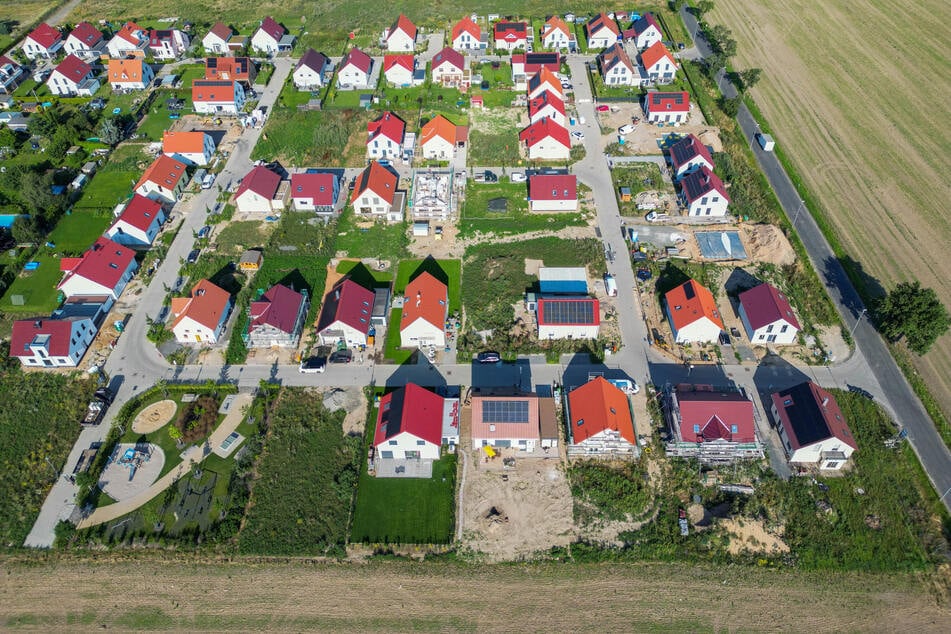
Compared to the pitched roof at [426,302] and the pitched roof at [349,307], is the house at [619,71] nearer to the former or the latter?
the pitched roof at [426,302]

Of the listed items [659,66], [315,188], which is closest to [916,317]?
[659,66]

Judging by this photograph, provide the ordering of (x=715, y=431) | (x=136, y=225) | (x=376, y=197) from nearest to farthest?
(x=715, y=431), (x=136, y=225), (x=376, y=197)

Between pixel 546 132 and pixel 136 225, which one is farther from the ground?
pixel 546 132

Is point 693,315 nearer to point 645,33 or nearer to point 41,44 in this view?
point 645,33

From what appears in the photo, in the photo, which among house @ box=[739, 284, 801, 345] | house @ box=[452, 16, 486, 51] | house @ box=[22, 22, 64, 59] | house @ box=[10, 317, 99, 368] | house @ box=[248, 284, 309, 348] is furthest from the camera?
house @ box=[22, 22, 64, 59]

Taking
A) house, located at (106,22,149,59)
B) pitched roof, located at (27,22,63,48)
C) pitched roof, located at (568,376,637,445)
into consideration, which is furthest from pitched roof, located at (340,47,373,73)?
pitched roof, located at (568,376,637,445)

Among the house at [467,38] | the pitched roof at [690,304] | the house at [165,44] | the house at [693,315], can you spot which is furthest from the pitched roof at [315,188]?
the house at [165,44]

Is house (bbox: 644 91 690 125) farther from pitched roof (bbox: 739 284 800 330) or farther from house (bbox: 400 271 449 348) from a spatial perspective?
house (bbox: 400 271 449 348)
